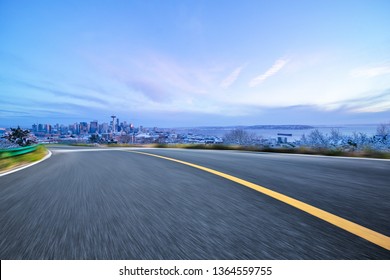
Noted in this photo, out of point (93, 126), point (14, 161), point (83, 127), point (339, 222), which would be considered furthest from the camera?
point (93, 126)

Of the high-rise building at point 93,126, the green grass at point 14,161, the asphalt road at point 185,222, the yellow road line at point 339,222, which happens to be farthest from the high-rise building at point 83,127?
the yellow road line at point 339,222

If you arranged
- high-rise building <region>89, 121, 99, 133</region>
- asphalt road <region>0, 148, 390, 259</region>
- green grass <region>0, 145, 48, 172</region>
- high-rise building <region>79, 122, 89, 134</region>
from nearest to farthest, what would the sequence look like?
asphalt road <region>0, 148, 390, 259</region> → green grass <region>0, 145, 48, 172</region> → high-rise building <region>79, 122, 89, 134</region> → high-rise building <region>89, 121, 99, 133</region>

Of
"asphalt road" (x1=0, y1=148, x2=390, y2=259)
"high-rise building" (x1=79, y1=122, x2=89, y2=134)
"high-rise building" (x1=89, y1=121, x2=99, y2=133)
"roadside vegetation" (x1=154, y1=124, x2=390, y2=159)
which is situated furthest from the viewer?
"high-rise building" (x1=89, y1=121, x2=99, y2=133)

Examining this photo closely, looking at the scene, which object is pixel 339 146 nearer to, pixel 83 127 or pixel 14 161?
pixel 14 161

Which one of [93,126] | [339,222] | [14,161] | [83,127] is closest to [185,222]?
[339,222]

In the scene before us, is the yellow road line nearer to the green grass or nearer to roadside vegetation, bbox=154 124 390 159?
the green grass

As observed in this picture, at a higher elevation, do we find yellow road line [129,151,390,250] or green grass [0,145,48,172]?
yellow road line [129,151,390,250]

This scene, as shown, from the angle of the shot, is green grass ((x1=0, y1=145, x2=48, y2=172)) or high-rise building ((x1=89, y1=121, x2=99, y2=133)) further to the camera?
high-rise building ((x1=89, y1=121, x2=99, y2=133))

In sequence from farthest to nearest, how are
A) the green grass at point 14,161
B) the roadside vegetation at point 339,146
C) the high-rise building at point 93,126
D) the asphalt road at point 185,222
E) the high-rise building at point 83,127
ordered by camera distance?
the high-rise building at point 93,126
the high-rise building at point 83,127
the roadside vegetation at point 339,146
the green grass at point 14,161
the asphalt road at point 185,222

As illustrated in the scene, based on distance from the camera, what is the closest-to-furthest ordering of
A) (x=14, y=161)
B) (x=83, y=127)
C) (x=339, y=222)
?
1. (x=339, y=222)
2. (x=14, y=161)
3. (x=83, y=127)

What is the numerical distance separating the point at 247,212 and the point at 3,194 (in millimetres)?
3435

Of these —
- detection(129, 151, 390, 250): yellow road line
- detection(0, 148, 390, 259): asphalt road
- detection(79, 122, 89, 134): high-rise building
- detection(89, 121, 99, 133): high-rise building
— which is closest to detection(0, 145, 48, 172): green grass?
detection(0, 148, 390, 259): asphalt road

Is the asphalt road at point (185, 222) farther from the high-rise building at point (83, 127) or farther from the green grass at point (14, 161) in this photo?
the high-rise building at point (83, 127)
